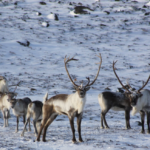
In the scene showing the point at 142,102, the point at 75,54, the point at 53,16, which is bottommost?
the point at 142,102

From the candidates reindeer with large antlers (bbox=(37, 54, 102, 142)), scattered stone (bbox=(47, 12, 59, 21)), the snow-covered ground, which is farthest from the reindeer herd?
scattered stone (bbox=(47, 12, 59, 21))

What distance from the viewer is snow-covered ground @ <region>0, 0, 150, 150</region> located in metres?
8.16

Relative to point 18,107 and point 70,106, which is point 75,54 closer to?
point 18,107

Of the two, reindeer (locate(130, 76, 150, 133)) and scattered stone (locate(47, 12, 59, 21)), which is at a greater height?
scattered stone (locate(47, 12, 59, 21))

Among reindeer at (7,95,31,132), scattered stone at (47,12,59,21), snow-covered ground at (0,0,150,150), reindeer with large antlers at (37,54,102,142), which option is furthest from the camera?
scattered stone at (47,12,59,21)

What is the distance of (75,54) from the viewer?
28.3 m

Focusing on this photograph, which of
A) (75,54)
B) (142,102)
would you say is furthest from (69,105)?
(75,54)

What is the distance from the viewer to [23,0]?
49.3 meters

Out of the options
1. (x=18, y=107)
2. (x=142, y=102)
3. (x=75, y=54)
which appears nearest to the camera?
(x=142, y=102)

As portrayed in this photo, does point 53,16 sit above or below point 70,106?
above

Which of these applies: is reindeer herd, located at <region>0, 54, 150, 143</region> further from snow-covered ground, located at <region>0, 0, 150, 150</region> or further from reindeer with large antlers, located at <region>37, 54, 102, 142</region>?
snow-covered ground, located at <region>0, 0, 150, 150</region>

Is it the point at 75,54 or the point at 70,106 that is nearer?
the point at 70,106

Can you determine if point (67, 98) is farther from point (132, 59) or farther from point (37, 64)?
point (132, 59)

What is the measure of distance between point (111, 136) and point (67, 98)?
6.44ft
